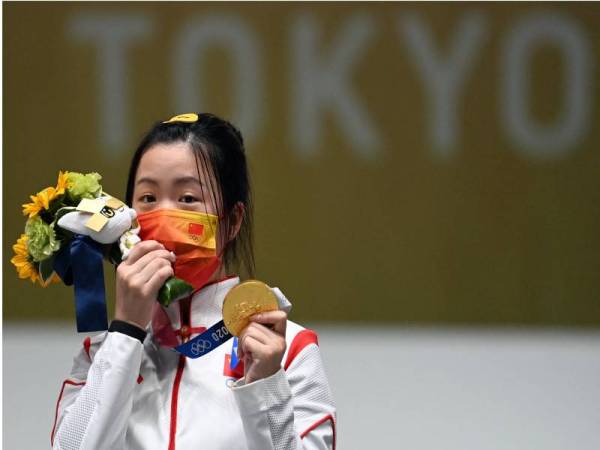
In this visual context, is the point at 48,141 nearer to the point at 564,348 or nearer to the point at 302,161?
the point at 302,161

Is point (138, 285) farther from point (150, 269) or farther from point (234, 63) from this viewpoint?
point (234, 63)

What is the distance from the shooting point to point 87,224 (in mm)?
1548

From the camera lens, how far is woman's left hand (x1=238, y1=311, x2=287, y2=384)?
4.71 feet

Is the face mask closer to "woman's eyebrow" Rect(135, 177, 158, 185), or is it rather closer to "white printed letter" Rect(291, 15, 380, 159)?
"woman's eyebrow" Rect(135, 177, 158, 185)

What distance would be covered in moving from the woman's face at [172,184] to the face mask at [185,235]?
1.0 inches

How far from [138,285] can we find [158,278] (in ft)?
0.11

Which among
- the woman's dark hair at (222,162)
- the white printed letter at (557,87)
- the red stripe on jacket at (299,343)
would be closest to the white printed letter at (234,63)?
the white printed letter at (557,87)

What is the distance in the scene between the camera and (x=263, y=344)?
1442mm

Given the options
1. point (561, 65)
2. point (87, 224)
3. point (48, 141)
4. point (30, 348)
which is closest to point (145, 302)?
point (87, 224)

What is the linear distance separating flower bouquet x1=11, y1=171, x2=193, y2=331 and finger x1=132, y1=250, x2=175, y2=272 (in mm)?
39

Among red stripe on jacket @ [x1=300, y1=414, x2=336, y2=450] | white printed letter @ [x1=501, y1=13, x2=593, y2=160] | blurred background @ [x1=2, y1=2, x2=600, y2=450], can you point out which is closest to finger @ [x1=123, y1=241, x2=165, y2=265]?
red stripe on jacket @ [x1=300, y1=414, x2=336, y2=450]

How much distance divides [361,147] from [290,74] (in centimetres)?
41

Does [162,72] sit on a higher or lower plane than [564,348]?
higher

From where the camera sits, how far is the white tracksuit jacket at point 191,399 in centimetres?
145
